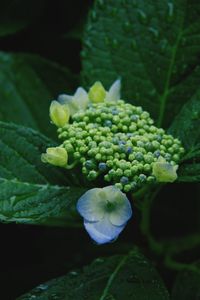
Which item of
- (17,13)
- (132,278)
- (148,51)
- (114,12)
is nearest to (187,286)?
(132,278)

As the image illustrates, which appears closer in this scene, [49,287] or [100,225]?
[100,225]

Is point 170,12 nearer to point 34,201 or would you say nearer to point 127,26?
point 127,26

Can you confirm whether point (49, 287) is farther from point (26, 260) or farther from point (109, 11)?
point (109, 11)

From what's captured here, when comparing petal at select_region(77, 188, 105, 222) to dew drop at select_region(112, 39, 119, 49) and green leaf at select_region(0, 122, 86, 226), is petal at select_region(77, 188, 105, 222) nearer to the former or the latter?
green leaf at select_region(0, 122, 86, 226)

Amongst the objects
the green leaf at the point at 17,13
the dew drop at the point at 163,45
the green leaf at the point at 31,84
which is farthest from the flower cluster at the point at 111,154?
the green leaf at the point at 17,13

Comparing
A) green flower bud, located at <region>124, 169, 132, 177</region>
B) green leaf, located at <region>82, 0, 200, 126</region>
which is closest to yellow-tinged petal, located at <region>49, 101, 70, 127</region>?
green flower bud, located at <region>124, 169, 132, 177</region>

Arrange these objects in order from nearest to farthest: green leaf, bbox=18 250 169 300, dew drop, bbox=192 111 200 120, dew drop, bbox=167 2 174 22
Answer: green leaf, bbox=18 250 169 300, dew drop, bbox=192 111 200 120, dew drop, bbox=167 2 174 22

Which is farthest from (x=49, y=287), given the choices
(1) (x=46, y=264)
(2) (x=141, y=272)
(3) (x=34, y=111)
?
(3) (x=34, y=111)
